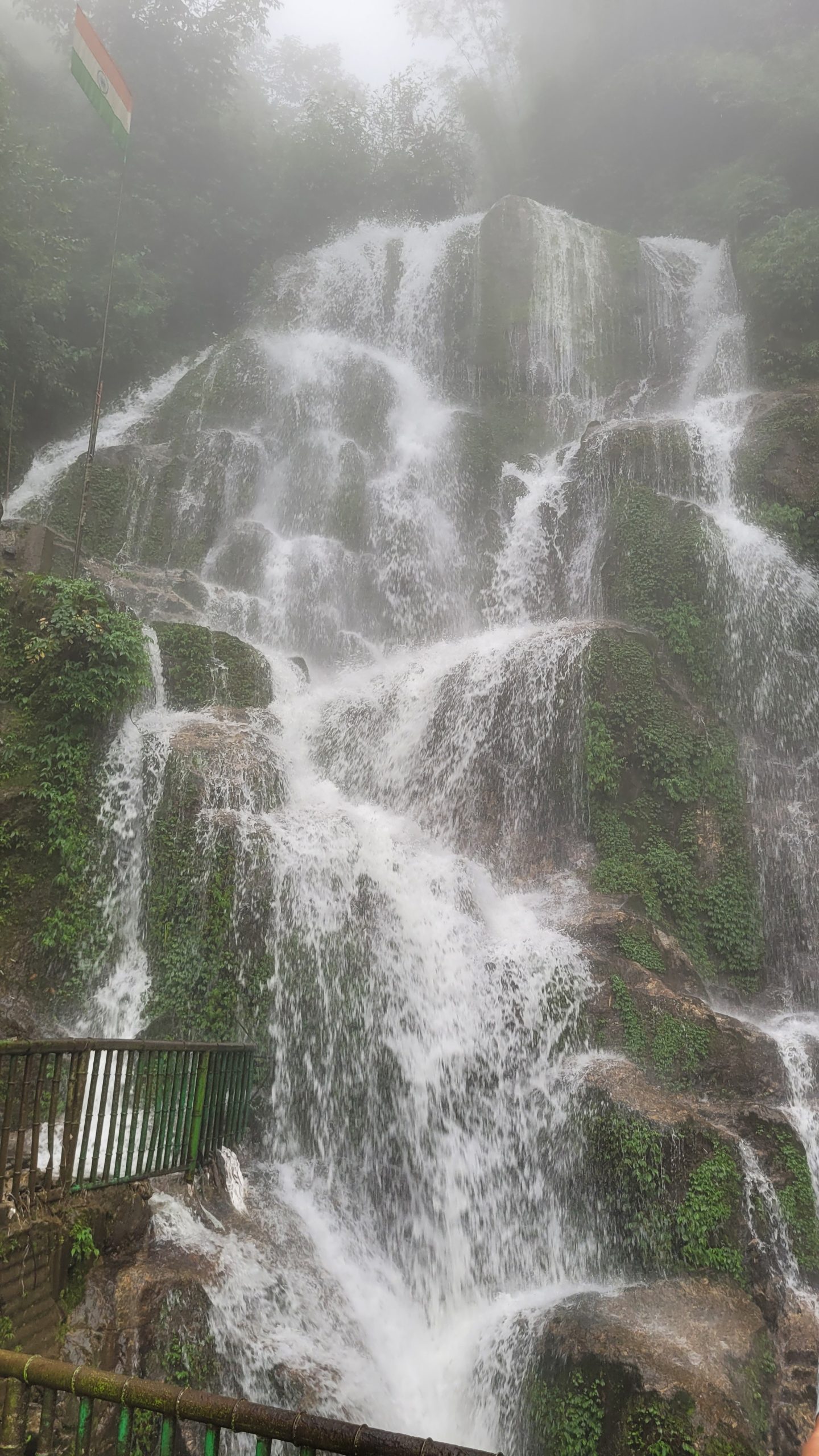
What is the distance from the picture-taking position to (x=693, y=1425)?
16.0ft

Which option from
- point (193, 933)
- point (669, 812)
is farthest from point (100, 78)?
point (669, 812)

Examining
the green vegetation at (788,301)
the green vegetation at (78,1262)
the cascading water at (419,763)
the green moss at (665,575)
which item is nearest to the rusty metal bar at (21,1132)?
the green vegetation at (78,1262)

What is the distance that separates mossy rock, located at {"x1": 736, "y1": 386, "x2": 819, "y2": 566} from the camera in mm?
13695

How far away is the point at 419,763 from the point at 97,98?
11.8 m

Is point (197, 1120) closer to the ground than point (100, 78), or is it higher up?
closer to the ground

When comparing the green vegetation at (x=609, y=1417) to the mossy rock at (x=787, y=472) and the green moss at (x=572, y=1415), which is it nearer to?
the green moss at (x=572, y=1415)

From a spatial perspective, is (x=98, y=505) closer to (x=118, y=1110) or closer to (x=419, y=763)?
(x=419, y=763)

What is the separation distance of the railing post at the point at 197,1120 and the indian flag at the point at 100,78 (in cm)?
1440

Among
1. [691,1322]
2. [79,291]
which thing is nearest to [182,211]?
[79,291]

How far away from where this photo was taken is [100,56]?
44.9ft

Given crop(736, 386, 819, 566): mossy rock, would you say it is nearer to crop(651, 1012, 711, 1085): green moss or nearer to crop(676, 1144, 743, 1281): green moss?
crop(651, 1012, 711, 1085): green moss

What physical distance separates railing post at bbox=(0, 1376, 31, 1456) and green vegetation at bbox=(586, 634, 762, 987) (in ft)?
27.3

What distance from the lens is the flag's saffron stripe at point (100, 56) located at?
42.9 feet

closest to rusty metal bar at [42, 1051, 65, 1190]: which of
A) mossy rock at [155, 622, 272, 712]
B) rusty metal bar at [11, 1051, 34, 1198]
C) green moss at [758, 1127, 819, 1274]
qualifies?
rusty metal bar at [11, 1051, 34, 1198]
